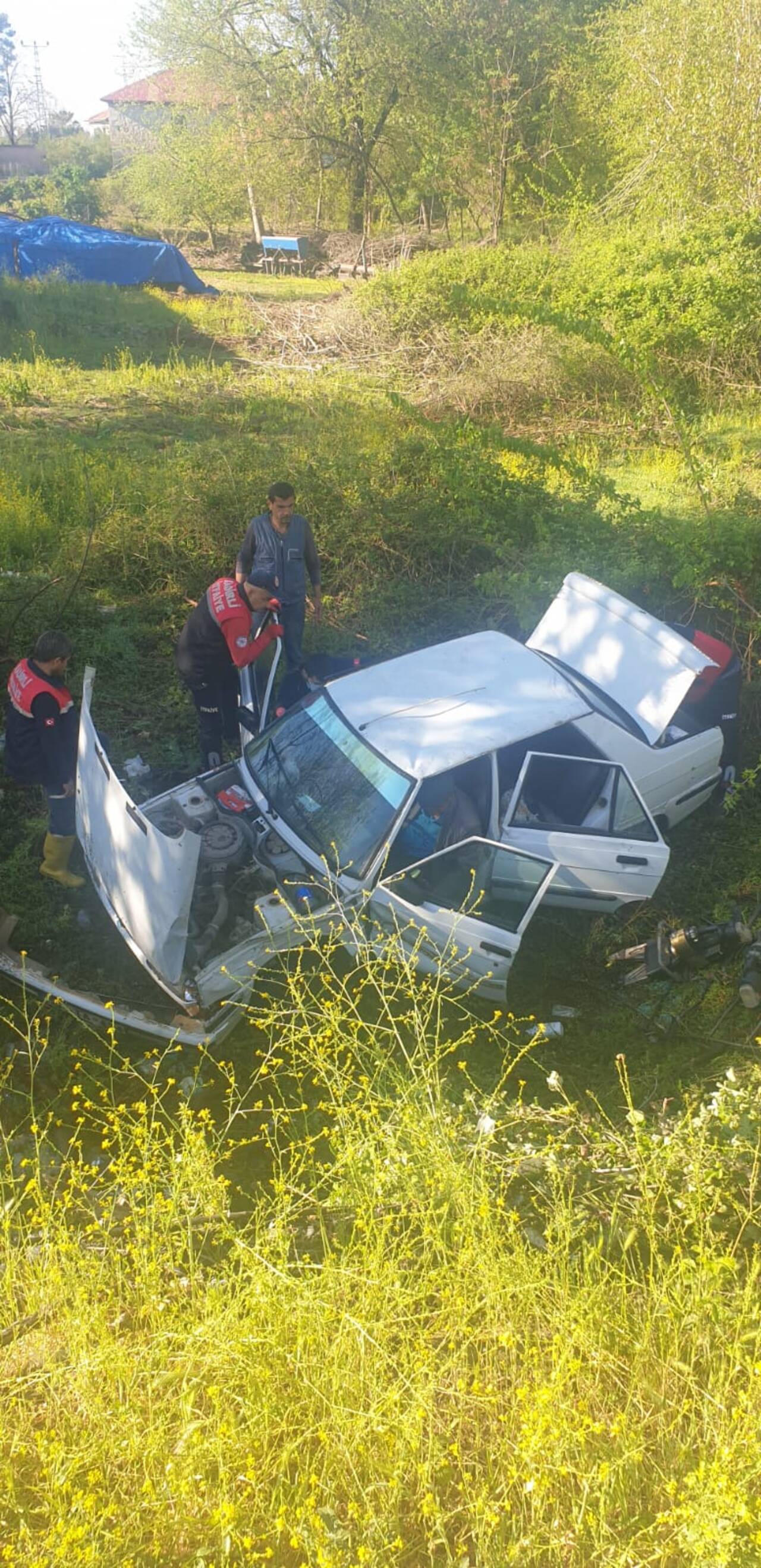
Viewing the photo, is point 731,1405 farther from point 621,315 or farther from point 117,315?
point 117,315

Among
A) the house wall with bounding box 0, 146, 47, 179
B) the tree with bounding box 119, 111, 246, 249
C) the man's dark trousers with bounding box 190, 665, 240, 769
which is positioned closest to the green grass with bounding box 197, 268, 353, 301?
the tree with bounding box 119, 111, 246, 249

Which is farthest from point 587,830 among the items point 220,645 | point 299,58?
point 299,58

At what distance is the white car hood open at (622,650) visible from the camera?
5.78 meters

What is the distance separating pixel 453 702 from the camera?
5.29 meters

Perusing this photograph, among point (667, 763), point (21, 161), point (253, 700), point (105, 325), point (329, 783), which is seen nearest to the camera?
point (329, 783)

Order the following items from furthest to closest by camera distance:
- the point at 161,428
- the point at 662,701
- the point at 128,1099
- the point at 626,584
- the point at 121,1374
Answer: the point at 161,428, the point at 626,584, the point at 662,701, the point at 128,1099, the point at 121,1374

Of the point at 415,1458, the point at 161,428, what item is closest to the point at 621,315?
the point at 161,428

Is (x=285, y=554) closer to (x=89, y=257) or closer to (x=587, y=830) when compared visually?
(x=587, y=830)

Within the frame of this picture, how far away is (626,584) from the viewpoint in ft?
27.7

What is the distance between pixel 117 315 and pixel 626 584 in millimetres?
14271

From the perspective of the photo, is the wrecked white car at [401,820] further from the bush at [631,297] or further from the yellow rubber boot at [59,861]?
the bush at [631,297]

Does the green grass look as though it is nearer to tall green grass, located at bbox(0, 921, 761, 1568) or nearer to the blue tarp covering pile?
the blue tarp covering pile

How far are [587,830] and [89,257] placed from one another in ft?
69.7

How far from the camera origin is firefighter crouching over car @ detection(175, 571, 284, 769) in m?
5.98
